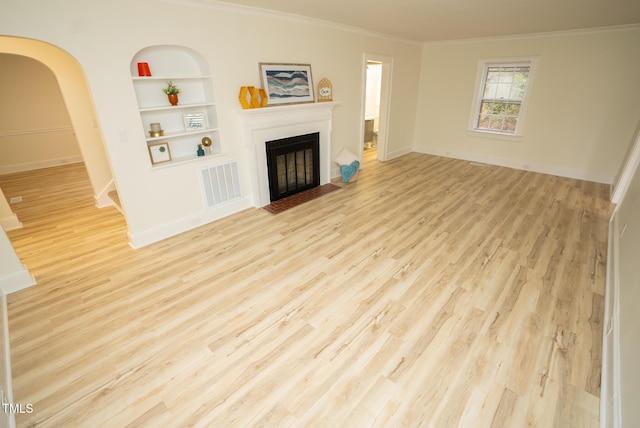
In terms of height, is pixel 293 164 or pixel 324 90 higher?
pixel 324 90

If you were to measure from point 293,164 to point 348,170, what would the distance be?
3.44 ft

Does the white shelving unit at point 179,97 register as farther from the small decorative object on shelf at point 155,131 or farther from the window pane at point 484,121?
the window pane at point 484,121

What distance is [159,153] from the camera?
3.21 metres

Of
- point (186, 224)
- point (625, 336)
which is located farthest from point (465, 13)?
point (186, 224)

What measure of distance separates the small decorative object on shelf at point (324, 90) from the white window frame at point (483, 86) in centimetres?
332

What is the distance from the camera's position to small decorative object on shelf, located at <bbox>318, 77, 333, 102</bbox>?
436cm

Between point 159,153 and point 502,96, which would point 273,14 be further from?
point 502,96

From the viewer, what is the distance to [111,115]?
272 cm

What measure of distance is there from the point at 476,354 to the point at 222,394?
5.32 feet

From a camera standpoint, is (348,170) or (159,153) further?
(348,170)

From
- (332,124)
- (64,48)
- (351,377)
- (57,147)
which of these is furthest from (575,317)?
(57,147)

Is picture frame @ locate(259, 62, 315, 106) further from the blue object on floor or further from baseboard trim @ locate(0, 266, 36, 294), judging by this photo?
baseboard trim @ locate(0, 266, 36, 294)

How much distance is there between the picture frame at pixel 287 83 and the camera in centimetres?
373

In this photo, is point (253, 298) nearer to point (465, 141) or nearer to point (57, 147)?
point (465, 141)
